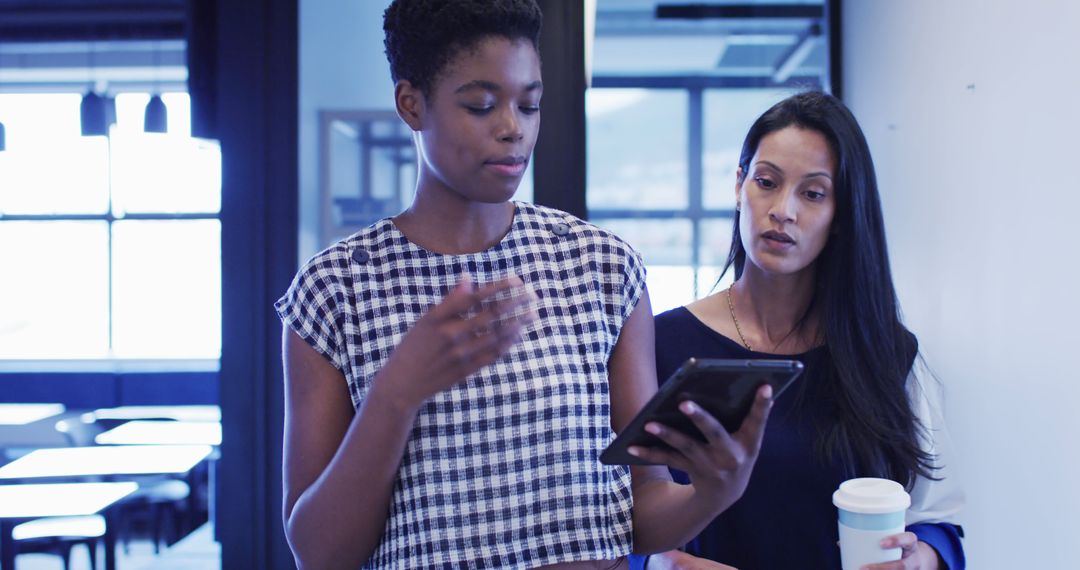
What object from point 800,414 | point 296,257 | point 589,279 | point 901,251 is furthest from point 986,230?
point 296,257

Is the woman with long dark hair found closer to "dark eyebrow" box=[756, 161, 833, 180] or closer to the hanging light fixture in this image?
"dark eyebrow" box=[756, 161, 833, 180]

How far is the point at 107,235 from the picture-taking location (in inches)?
104

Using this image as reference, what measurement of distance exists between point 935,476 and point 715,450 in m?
0.84

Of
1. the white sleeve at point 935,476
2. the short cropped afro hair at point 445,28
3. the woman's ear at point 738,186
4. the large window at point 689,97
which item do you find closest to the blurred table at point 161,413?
the large window at point 689,97

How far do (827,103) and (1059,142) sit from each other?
45cm

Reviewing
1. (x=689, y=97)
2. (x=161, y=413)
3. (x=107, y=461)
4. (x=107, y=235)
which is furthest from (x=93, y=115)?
(x=689, y=97)

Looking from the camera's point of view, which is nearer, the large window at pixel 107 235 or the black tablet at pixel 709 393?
the black tablet at pixel 709 393

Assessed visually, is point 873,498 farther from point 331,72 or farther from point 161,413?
point 161,413

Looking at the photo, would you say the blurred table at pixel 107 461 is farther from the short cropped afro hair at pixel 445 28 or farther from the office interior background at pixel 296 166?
the short cropped afro hair at pixel 445 28

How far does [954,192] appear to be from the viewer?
2096 millimetres

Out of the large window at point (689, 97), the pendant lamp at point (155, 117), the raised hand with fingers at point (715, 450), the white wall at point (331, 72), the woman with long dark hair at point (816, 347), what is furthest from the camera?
the large window at point (689, 97)

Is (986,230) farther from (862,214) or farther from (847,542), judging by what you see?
(847,542)

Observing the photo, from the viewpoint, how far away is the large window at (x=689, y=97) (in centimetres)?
282

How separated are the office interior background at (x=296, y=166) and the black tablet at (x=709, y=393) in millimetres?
1378
